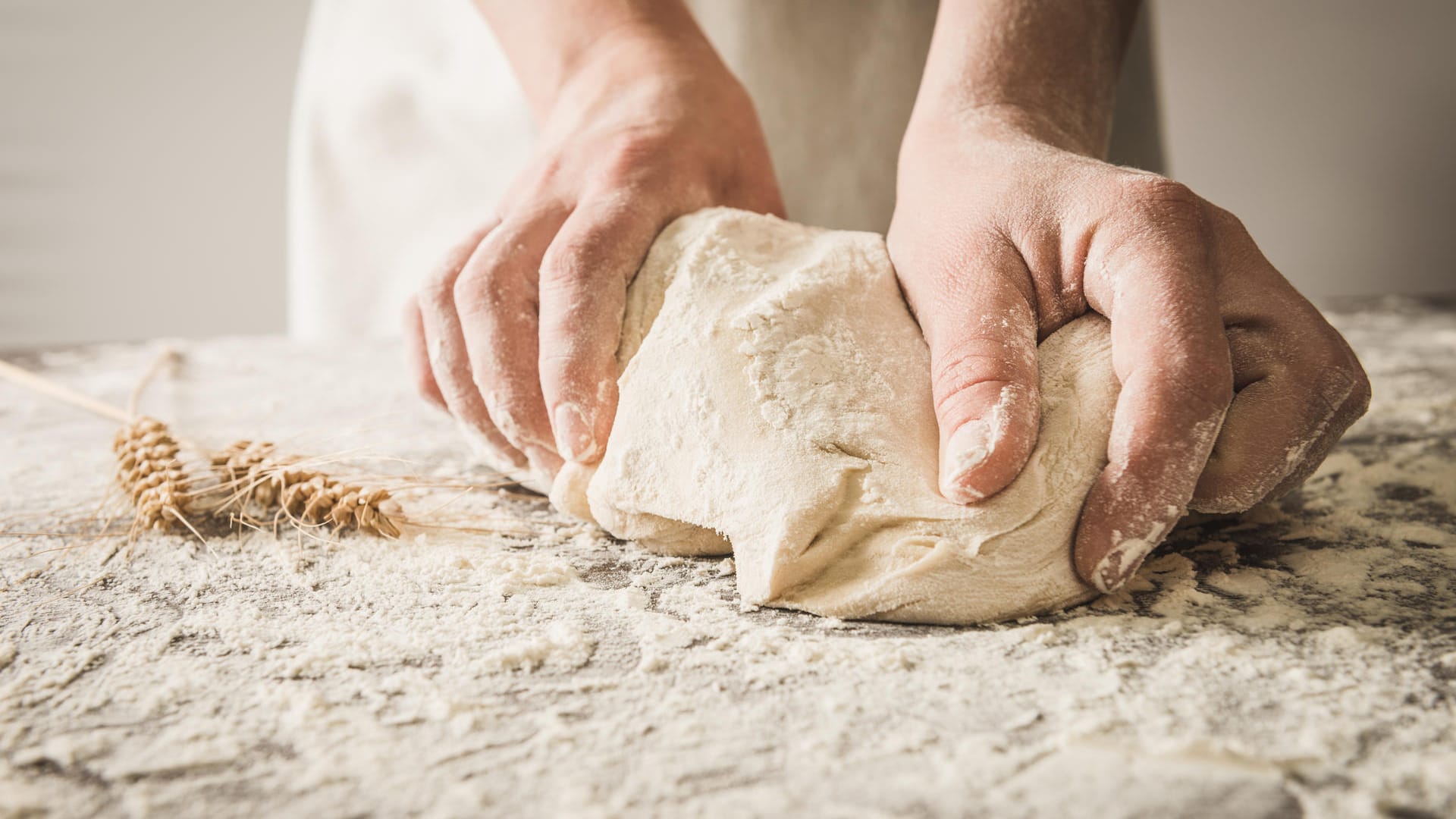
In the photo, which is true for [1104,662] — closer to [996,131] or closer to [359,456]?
[996,131]

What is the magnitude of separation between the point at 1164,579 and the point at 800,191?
5.44 ft

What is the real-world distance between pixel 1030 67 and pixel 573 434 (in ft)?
2.67

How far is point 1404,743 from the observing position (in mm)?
702

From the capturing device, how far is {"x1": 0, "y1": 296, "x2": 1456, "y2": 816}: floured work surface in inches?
26.9

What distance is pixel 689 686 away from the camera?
0.83 meters

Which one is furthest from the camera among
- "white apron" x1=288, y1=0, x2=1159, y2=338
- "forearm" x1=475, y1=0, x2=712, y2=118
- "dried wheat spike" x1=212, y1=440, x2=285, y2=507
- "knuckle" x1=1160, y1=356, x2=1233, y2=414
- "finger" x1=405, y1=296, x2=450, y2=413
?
"white apron" x1=288, y1=0, x2=1159, y2=338

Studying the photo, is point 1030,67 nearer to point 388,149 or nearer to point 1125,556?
point 1125,556

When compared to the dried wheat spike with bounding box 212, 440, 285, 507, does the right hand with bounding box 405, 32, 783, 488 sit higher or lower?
higher

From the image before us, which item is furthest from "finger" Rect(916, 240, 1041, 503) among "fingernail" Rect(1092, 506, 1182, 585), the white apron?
the white apron

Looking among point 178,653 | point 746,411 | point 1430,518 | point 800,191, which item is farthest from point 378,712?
point 800,191

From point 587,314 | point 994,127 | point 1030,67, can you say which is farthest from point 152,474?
point 1030,67

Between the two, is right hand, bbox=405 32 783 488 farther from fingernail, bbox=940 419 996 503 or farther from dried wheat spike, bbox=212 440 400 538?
fingernail, bbox=940 419 996 503

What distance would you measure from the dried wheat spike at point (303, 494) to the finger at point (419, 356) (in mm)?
171

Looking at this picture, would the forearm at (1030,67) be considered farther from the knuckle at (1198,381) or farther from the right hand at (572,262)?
the knuckle at (1198,381)
